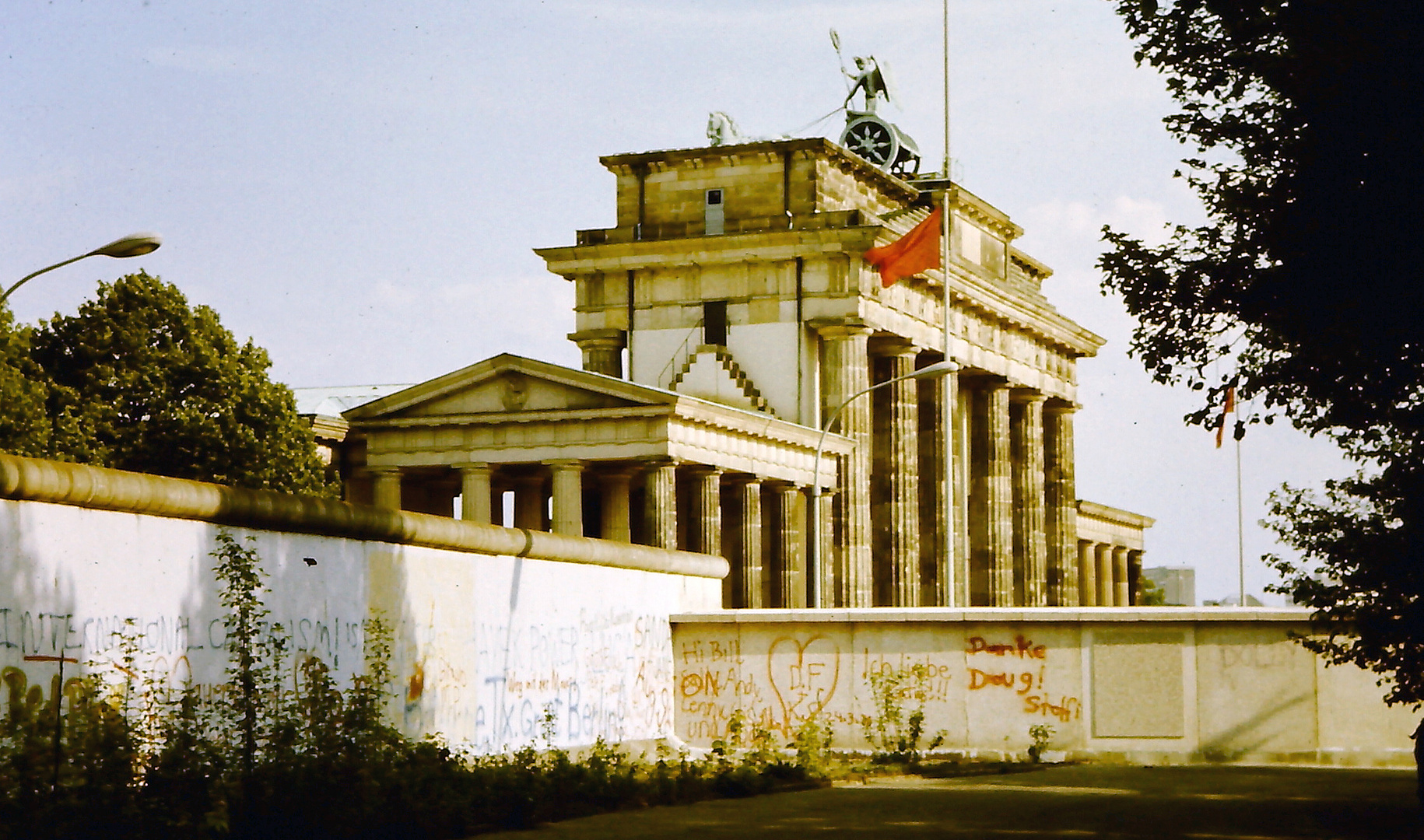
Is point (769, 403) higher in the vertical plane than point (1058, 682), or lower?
higher

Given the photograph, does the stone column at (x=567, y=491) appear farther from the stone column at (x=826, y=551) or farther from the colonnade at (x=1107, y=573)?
the colonnade at (x=1107, y=573)

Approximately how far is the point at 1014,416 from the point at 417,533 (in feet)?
200

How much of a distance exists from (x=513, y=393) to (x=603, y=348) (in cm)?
1397

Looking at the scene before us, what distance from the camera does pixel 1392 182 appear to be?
53.5 ft

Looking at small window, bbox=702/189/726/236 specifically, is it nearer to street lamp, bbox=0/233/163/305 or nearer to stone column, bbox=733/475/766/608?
stone column, bbox=733/475/766/608

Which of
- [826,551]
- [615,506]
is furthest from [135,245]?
[826,551]

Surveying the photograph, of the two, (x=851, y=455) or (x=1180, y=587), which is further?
(x=1180, y=587)

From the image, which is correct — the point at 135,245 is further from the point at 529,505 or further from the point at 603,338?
the point at 603,338

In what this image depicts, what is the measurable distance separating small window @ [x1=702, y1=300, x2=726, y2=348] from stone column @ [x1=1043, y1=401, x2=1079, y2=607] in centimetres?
2429

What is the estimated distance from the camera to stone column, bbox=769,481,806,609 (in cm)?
5888

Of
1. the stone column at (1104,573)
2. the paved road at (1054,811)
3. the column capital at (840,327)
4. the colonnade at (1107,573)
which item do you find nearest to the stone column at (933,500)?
the column capital at (840,327)

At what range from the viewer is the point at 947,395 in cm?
6178

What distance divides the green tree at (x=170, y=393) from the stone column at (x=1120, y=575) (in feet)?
217

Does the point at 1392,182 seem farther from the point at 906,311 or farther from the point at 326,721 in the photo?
the point at 906,311
